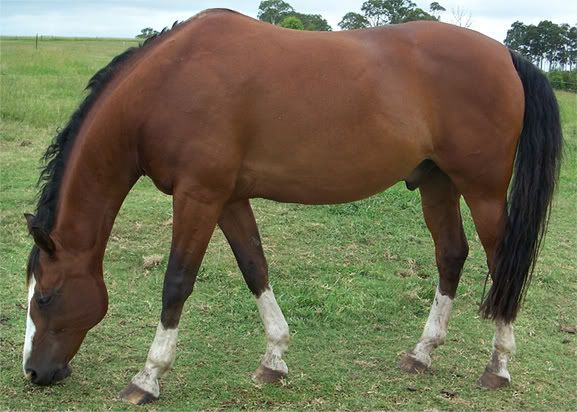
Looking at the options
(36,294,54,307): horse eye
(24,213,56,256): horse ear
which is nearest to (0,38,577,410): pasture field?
(36,294,54,307): horse eye

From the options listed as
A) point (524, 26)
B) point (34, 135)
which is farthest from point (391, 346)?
point (524, 26)

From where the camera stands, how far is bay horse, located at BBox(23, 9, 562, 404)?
328 centimetres

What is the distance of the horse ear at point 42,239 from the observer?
3.21 metres

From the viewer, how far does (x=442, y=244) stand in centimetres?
416

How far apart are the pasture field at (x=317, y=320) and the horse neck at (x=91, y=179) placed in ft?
2.84

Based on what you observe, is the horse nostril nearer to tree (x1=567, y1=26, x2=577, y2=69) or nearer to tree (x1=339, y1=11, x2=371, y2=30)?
tree (x1=339, y1=11, x2=371, y2=30)

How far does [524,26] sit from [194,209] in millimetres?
11327

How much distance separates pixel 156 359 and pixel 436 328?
1.82 m

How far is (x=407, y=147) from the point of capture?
3557 mm

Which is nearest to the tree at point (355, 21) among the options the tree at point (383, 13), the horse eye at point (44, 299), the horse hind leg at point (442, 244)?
the tree at point (383, 13)

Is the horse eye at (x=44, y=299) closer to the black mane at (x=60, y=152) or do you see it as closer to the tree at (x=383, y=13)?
the black mane at (x=60, y=152)

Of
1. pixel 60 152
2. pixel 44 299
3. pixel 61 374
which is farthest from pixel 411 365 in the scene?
pixel 60 152

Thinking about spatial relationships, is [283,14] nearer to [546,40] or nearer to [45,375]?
[546,40]

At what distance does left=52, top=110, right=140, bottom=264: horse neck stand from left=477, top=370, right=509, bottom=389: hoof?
2.39m
